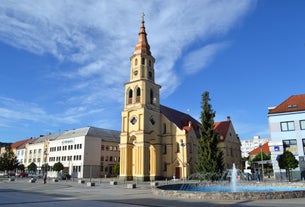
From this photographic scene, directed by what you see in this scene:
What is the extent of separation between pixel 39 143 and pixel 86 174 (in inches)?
1129

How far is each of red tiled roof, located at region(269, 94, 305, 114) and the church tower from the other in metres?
22.7

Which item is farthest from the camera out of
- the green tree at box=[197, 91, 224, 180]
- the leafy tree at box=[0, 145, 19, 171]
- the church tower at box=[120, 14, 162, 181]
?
the leafy tree at box=[0, 145, 19, 171]

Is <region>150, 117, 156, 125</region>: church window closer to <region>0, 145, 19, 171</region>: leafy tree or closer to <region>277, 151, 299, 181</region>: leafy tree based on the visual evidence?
<region>277, 151, 299, 181</region>: leafy tree

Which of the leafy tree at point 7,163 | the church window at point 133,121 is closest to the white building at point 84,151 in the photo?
the leafy tree at point 7,163

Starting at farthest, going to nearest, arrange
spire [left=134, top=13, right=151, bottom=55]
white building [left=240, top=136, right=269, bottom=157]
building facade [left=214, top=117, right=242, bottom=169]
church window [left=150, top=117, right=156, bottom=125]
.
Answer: white building [left=240, top=136, right=269, bottom=157]
building facade [left=214, top=117, right=242, bottom=169]
spire [left=134, top=13, right=151, bottom=55]
church window [left=150, top=117, right=156, bottom=125]

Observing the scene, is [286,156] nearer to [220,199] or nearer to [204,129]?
[204,129]

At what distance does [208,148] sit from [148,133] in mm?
17873

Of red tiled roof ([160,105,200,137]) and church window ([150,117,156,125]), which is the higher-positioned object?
red tiled roof ([160,105,200,137])

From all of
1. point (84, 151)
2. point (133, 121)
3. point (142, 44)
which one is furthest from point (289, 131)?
point (84, 151)

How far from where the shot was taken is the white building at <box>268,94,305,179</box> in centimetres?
4206

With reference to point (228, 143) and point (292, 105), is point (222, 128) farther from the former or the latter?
point (292, 105)

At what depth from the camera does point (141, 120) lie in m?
53.3

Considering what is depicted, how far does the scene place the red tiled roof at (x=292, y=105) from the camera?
143 feet

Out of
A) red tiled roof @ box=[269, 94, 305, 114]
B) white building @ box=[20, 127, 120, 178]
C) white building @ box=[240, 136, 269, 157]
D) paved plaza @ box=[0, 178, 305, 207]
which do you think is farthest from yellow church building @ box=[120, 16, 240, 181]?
white building @ box=[240, 136, 269, 157]
